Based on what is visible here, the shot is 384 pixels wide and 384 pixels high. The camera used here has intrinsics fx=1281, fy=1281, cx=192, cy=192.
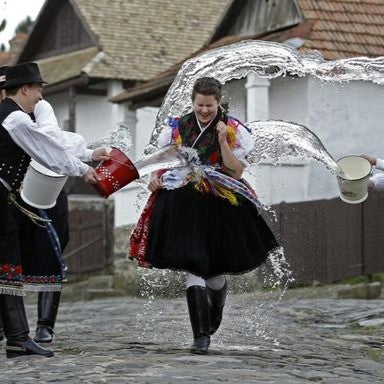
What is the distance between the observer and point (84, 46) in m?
26.6

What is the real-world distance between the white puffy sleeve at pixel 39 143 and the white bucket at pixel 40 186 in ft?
0.67

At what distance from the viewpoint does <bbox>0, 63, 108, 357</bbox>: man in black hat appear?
7.29 metres

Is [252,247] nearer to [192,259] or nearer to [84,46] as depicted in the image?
[192,259]

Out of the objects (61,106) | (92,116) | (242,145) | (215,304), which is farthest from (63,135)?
(61,106)

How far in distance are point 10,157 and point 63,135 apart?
1.10 feet

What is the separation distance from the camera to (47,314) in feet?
28.2

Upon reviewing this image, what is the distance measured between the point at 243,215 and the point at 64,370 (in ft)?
6.03

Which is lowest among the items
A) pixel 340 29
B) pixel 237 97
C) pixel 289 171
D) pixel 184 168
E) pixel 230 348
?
pixel 230 348

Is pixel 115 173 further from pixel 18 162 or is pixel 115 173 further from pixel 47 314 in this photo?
pixel 47 314

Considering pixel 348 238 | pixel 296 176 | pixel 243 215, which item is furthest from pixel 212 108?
pixel 296 176

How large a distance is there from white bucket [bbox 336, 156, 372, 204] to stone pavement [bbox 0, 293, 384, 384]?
1022 mm

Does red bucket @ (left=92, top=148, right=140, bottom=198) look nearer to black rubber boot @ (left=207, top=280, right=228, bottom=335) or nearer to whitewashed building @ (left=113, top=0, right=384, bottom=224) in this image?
black rubber boot @ (left=207, top=280, right=228, bottom=335)

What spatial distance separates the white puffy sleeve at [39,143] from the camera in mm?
7266

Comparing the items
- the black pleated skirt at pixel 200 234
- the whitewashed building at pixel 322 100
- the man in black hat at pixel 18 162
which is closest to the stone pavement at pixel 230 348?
the man in black hat at pixel 18 162
